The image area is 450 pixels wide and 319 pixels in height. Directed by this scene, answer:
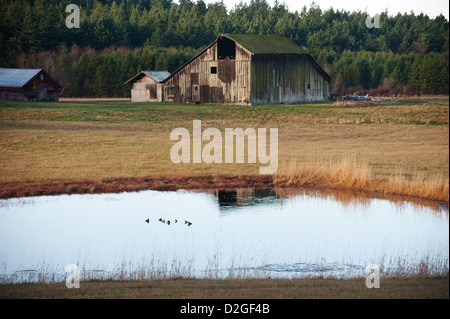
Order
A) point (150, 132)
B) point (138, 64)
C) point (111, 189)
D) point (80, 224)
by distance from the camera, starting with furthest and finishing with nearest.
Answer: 1. point (138, 64)
2. point (150, 132)
3. point (111, 189)
4. point (80, 224)

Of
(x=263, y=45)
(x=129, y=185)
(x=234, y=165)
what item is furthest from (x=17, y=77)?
(x=129, y=185)

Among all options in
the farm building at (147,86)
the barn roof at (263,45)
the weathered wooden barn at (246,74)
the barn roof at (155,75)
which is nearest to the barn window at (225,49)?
the weathered wooden barn at (246,74)

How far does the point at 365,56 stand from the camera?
7869cm

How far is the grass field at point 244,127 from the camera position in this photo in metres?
28.5

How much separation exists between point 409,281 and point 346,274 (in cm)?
179

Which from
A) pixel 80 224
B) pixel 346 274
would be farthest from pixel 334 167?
pixel 346 274

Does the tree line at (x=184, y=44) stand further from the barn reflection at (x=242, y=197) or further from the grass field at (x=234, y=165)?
the barn reflection at (x=242, y=197)

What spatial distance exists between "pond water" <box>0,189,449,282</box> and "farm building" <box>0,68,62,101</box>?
3742 cm

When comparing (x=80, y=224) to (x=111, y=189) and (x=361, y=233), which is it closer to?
(x=111, y=189)

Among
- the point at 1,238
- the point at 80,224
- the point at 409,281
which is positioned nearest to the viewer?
the point at 409,281

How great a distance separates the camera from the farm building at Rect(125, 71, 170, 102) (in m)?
67.0

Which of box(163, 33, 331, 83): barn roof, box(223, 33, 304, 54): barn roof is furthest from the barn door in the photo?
box(223, 33, 304, 54): barn roof

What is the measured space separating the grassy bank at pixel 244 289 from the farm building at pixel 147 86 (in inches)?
2053

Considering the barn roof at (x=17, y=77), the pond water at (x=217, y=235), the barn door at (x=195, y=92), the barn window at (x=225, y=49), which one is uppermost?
the barn window at (x=225, y=49)
